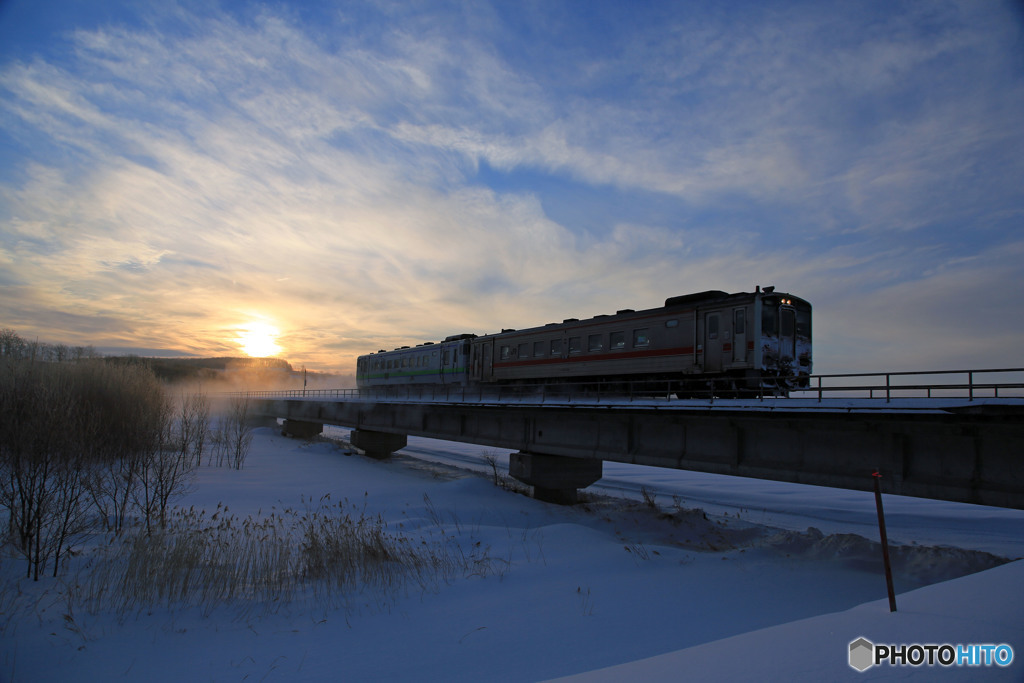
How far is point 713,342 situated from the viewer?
18609 millimetres

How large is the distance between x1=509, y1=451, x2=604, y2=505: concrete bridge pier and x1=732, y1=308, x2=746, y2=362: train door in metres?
7.96

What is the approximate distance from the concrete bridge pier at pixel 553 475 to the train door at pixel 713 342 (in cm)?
697

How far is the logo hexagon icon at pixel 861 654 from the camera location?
11.1ft

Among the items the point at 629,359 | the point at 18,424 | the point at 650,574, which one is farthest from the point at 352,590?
the point at 629,359

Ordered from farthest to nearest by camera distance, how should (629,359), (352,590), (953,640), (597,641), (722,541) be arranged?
(629,359)
(722,541)
(352,590)
(597,641)
(953,640)

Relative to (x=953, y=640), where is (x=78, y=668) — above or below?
below

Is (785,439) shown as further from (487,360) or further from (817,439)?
(487,360)

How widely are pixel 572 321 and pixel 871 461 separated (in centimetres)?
1371

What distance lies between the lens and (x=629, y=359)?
21.2 m

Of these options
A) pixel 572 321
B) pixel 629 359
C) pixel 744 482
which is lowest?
pixel 744 482

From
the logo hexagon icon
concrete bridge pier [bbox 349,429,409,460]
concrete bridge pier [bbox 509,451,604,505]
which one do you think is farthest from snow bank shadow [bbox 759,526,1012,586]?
concrete bridge pier [bbox 349,429,409,460]

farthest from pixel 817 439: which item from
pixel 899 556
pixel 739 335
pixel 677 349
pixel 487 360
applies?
pixel 487 360

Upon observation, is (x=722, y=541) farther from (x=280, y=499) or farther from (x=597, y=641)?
(x=280, y=499)

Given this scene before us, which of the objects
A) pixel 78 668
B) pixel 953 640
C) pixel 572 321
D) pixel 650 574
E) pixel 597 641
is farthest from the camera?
pixel 572 321
